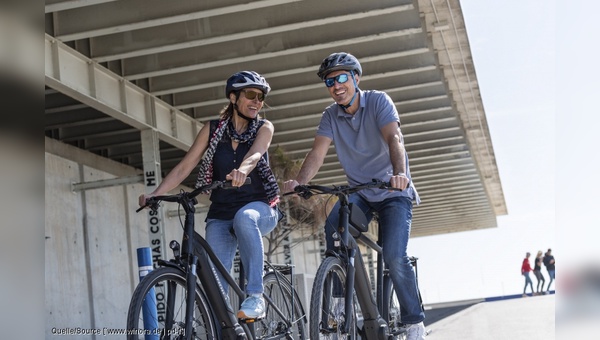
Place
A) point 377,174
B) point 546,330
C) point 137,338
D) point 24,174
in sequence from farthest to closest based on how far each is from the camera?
point 546,330
point 377,174
point 137,338
point 24,174

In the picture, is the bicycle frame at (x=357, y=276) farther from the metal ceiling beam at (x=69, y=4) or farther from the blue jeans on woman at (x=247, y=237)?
the metal ceiling beam at (x=69, y=4)

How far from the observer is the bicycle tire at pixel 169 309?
380 cm

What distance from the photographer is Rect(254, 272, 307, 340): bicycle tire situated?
17.4 ft

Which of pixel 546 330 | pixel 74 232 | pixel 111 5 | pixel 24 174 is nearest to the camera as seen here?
pixel 24 174

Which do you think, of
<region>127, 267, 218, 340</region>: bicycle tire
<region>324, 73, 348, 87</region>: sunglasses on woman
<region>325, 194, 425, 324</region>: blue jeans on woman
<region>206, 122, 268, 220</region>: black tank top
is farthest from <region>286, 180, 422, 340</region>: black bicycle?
<region>324, 73, 348, 87</region>: sunglasses on woman

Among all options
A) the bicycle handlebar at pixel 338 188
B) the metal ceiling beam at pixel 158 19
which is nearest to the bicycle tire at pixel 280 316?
the bicycle handlebar at pixel 338 188

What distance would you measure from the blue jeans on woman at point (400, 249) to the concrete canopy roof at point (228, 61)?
6.20 metres

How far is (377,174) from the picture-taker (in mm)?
5715

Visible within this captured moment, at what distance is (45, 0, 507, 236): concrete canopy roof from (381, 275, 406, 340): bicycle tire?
625 centimetres

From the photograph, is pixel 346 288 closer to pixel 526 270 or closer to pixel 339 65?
pixel 339 65

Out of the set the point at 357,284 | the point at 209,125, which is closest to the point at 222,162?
the point at 209,125

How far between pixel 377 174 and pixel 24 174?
4104 mm

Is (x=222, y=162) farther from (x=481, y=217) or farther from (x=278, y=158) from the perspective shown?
(x=481, y=217)

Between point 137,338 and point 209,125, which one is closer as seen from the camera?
point 137,338
